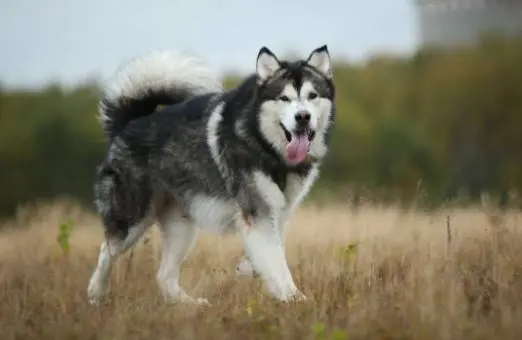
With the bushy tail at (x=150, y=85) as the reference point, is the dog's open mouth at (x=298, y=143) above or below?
below

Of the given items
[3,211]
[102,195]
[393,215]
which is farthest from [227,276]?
[3,211]

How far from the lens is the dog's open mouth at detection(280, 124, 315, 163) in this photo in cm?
484

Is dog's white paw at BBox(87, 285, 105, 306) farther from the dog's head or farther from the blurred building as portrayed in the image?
the blurred building

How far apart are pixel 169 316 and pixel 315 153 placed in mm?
1391

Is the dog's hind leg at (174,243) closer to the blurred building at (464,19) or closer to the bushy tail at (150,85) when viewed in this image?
the bushy tail at (150,85)

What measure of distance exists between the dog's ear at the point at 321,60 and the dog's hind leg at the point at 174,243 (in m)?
1.41

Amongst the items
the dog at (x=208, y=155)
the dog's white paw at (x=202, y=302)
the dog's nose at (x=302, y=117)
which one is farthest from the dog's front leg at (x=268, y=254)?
the dog's nose at (x=302, y=117)

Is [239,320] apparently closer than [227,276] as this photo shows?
Yes

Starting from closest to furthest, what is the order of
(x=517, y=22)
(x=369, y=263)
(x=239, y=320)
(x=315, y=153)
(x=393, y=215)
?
(x=239, y=320) < (x=315, y=153) < (x=369, y=263) < (x=393, y=215) < (x=517, y=22)

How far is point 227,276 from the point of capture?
5551mm

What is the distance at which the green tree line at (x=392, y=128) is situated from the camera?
1612 cm

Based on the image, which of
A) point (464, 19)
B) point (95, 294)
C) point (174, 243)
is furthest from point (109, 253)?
point (464, 19)

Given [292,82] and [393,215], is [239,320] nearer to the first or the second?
[292,82]

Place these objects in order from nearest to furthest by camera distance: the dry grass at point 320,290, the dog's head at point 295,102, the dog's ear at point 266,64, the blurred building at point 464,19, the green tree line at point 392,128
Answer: the dry grass at point 320,290
the dog's head at point 295,102
the dog's ear at point 266,64
the blurred building at point 464,19
the green tree line at point 392,128
